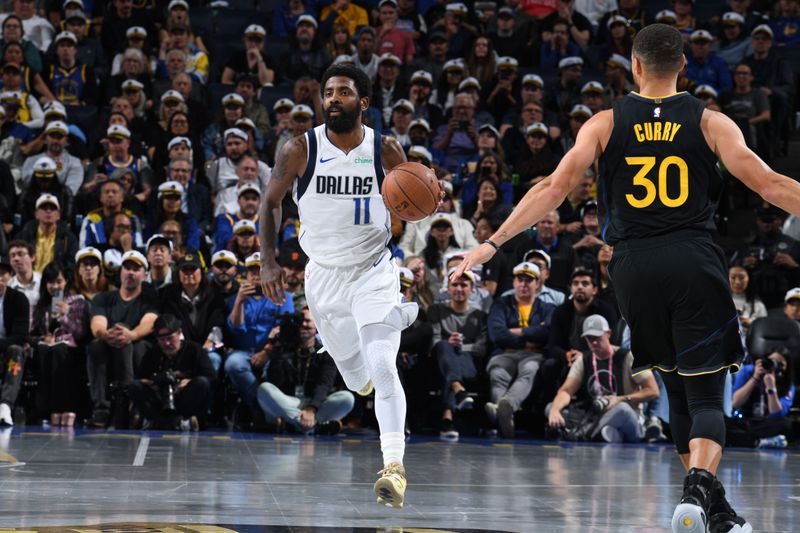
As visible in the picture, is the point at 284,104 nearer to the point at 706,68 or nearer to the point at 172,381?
the point at 172,381

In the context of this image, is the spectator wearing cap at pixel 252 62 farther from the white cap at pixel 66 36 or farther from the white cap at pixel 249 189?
the white cap at pixel 249 189

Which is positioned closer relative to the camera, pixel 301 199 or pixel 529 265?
pixel 301 199

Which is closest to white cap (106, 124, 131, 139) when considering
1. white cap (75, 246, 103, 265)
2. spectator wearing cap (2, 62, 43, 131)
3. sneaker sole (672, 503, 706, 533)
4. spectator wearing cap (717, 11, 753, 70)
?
spectator wearing cap (2, 62, 43, 131)

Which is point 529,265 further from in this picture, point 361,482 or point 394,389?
point 394,389

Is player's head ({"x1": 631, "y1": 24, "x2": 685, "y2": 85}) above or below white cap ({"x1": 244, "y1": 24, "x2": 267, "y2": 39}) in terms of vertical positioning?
below

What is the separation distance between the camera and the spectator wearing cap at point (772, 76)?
1611cm

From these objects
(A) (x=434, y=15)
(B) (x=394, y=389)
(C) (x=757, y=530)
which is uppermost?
(A) (x=434, y=15)

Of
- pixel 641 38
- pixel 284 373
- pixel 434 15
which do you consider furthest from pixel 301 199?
pixel 434 15

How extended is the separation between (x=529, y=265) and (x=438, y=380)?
4.92ft

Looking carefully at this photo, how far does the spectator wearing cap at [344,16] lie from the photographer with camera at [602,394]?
7.73m

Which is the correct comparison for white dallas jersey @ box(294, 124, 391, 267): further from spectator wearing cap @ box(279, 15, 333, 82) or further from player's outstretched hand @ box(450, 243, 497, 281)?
spectator wearing cap @ box(279, 15, 333, 82)

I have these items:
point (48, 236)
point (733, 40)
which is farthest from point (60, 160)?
point (733, 40)

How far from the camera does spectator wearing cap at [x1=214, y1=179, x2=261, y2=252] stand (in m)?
13.6

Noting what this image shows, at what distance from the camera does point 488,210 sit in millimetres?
13945
